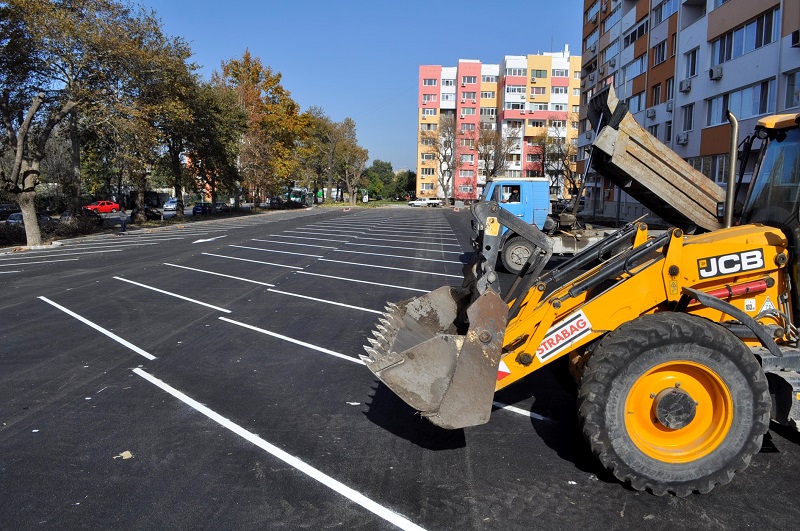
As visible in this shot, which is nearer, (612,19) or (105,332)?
(105,332)

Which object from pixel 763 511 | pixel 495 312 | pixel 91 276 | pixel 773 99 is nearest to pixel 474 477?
pixel 495 312

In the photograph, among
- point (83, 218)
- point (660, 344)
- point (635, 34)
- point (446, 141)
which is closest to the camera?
point (660, 344)

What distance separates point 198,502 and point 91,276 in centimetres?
1291

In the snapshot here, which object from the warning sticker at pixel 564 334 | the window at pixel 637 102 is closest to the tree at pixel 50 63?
the warning sticker at pixel 564 334

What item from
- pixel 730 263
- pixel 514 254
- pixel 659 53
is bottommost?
pixel 514 254

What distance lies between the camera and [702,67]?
102 feet

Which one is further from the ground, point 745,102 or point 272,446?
point 745,102

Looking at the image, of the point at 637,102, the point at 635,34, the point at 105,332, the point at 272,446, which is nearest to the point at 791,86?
the point at 637,102

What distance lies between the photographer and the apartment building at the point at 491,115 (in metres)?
84.9

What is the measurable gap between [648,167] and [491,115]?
9405 cm

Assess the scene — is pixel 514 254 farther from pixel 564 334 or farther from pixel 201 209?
pixel 201 209

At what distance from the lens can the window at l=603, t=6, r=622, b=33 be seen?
46406 mm

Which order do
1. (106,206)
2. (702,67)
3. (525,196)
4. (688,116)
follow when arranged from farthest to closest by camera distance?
(106,206) → (688,116) → (702,67) → (525,196)

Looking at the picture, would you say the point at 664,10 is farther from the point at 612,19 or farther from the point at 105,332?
the point at 105,332
